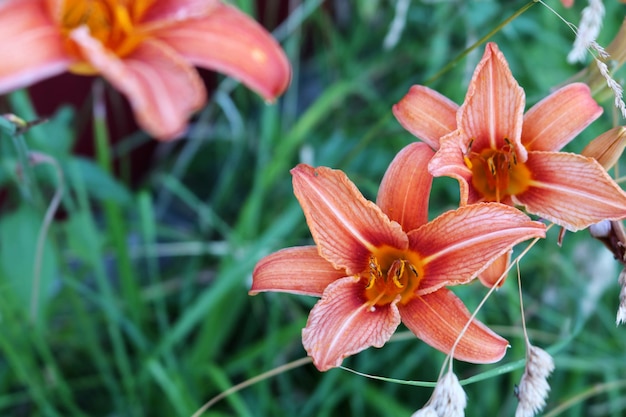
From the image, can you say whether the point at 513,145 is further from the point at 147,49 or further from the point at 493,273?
the point at 147,49

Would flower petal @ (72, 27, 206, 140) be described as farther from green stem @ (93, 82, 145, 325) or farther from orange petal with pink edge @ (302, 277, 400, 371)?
green stem @ (93, 82, 145, 325)

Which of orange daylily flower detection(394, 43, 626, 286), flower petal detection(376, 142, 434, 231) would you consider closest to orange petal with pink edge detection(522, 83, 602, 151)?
orange daylily flower detection(394, 43, 626, 286)

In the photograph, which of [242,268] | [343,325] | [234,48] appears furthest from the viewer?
[242,268]

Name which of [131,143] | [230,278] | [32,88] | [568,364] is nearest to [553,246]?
[568,364]

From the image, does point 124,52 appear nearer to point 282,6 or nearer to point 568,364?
point 568,364

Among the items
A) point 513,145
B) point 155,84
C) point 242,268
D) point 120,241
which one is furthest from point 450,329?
point 120,241

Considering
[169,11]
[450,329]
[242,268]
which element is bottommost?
[242,268]
